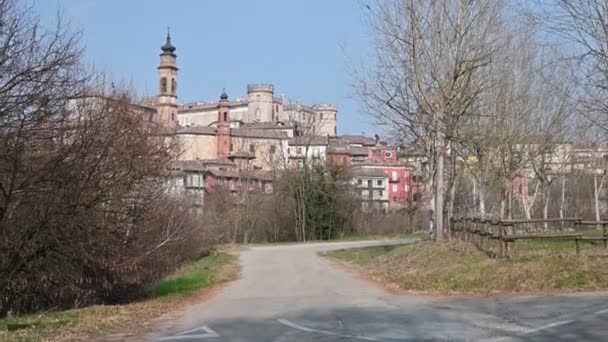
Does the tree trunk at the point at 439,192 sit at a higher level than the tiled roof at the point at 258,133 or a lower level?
lower

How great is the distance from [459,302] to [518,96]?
1024 inches

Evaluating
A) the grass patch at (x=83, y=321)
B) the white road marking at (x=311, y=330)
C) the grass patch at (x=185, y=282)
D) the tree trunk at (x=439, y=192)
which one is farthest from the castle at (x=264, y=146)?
the white road marking at (x=311, y=330)

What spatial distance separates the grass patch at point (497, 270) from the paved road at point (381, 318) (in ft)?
5.39

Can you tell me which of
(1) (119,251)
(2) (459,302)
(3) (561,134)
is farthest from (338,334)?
(3) (561,134)

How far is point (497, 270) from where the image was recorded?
21156 millimetres

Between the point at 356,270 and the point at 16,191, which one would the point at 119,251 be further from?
the point at 356,270

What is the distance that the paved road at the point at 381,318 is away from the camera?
12000mm

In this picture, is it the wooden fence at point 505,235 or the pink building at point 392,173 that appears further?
the pink building at point 392,173

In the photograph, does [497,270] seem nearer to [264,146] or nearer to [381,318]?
[381,318]

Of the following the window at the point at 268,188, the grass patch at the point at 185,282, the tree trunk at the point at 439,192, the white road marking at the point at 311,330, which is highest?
the window at the point at 268,188

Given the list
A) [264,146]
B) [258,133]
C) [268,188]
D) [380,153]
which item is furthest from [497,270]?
[380,153]

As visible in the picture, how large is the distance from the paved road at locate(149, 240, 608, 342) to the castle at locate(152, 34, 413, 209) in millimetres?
45256

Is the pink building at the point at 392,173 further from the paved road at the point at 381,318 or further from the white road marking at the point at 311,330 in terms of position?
the white road marking at the point at 311,330

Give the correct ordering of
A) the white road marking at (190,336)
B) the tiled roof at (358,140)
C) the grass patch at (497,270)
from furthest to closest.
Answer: the tiled roof at (358,140), the grass patch at (497,270), the white road marking at (190,336)
